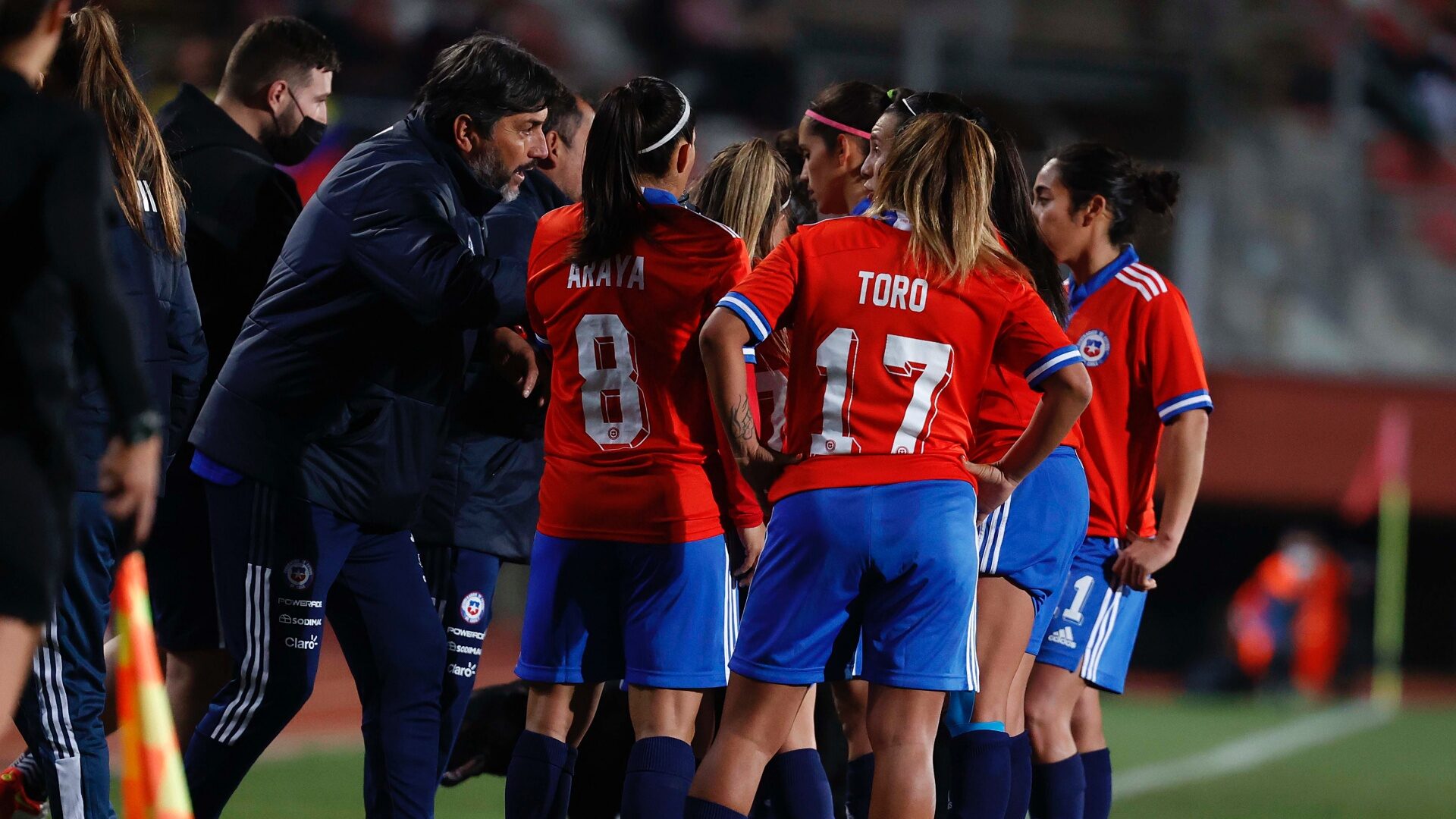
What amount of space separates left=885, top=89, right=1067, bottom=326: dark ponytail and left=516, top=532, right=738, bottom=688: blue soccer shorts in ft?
3.45

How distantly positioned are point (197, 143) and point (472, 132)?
3.24 ft

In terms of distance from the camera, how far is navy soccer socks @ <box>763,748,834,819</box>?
170 inches

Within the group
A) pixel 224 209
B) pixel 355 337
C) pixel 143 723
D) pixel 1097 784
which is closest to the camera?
pixel 143 723

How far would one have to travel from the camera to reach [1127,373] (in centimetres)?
508

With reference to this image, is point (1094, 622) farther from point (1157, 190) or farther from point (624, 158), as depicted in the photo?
point (624, 158)

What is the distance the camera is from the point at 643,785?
401cm

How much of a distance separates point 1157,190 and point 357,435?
257 cm

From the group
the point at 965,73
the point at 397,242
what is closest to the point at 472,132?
the point at 397,242

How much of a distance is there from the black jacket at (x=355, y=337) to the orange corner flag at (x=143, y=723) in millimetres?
1095

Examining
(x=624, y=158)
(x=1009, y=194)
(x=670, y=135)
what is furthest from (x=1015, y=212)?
(x=624, y=158)

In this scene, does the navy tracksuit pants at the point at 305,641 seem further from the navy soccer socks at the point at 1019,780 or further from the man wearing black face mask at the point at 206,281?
the navy soccer socks at the point at 1019,780

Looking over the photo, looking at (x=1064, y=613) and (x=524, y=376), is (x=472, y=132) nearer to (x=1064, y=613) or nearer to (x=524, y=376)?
(x=524, y=376)

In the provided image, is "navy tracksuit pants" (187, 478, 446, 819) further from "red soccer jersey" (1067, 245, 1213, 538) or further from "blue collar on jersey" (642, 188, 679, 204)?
"red soccer jersey" (1067, 245, 1213, 538)

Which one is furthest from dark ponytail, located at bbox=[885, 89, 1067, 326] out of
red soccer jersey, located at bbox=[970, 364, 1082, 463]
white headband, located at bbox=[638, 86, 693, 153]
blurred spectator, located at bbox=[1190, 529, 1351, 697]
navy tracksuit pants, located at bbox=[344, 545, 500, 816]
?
blurred spectator, located at bbox=[1190, 529, 1351, 697]
